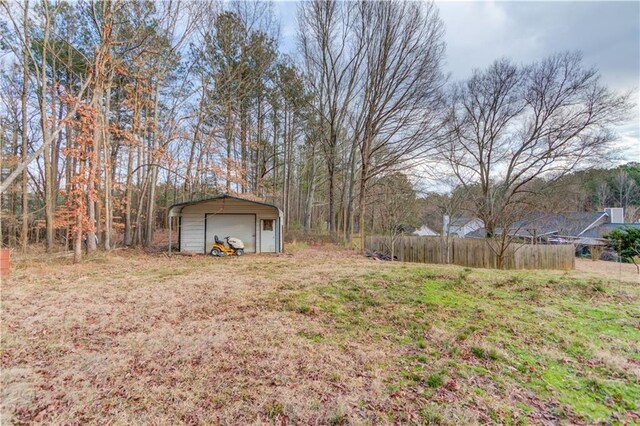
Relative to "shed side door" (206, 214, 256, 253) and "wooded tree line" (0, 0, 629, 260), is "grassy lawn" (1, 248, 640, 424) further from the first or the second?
"wooded tree line" (0, 0, 629, 260)

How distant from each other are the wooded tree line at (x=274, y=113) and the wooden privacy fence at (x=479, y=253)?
5.56 ft

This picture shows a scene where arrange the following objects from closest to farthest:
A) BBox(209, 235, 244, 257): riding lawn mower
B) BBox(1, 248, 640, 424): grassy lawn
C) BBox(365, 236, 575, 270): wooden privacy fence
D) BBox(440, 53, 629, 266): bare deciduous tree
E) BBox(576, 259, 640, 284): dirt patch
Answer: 1. BBox(1, 248, 640, 424): grassy lawn
2. BBox(576, 259, 640, 284): dirt patch
3. BBox(209, 235, 244, 257): riding lawn mower
4. BBox(365, 236, 575, 270): wooden privacy fence
5. BBox(440, 53, 629, 266): bare deciduous tree

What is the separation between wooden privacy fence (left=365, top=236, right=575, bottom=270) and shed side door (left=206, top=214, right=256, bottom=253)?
270 inches

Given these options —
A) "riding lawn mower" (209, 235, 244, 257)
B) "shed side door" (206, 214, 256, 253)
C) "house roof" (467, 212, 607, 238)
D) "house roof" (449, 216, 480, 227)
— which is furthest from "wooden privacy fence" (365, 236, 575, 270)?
"riding lawn mower" (209, 235, 244, 257)

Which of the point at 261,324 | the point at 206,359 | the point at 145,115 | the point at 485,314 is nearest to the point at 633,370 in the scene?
the point at 485,314

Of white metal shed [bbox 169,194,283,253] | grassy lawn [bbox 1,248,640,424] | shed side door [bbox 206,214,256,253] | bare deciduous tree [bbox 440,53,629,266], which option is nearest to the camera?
grassy lawn [bbox 1,248,640,424]

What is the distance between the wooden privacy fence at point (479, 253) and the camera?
12.2m

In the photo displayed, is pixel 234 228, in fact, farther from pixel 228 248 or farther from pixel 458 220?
pixel 458 220

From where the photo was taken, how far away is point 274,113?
18.6m

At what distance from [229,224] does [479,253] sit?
36.4 feet

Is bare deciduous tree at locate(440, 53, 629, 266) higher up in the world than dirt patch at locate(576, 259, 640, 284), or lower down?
higher up

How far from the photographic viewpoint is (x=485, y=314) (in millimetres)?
4301

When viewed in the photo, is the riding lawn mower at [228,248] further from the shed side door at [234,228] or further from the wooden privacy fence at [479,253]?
the wooden privacy fence at [479,253]

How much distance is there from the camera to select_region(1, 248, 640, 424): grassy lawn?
2.29 meters
